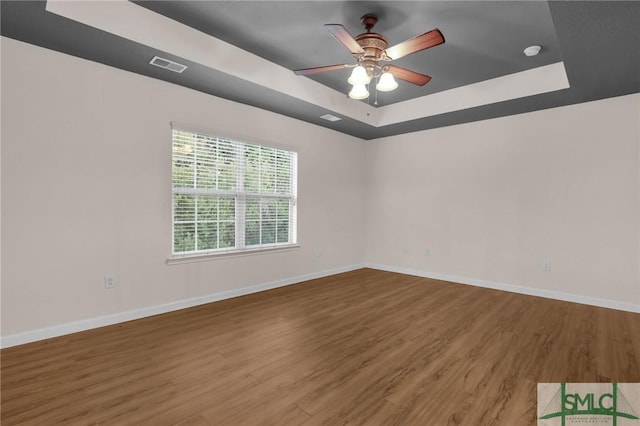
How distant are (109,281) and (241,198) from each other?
A: 176 cm

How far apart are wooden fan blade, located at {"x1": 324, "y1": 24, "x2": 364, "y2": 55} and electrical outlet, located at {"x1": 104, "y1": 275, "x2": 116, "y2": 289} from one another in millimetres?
3077

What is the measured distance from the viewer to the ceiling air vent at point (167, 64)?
2963 mm

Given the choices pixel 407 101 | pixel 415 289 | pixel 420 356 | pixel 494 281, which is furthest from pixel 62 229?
pixel 494 281

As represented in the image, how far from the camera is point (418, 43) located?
94.1 inches

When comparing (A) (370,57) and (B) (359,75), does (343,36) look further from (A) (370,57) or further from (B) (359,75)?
(A) (370,57)

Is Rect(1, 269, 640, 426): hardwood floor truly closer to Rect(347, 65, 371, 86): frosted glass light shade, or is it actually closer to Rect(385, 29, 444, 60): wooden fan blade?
Rect(347, 65, 371, 86): frosted glass light shade

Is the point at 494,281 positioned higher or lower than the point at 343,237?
lower

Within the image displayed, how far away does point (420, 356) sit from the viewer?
8.21 ft

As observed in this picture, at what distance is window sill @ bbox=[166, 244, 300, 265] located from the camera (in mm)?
3584

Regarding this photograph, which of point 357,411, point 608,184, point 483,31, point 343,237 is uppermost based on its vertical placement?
point 483,31

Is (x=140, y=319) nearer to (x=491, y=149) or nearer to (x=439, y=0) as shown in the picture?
(x=439, y=0)

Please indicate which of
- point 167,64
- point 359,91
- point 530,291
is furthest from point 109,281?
point 530,291

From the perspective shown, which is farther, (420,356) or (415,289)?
(415,289)

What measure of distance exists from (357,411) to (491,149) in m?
4.35
